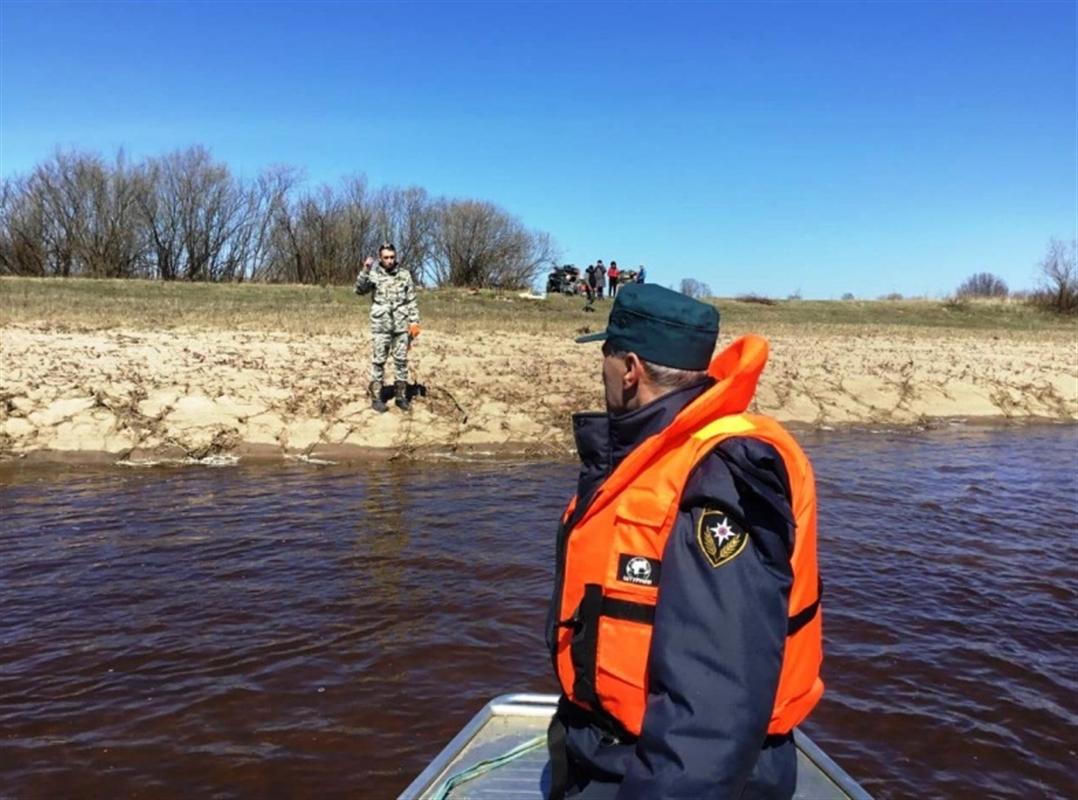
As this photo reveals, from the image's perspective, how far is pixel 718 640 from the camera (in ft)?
6.11

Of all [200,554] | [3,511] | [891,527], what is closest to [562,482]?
[891,527]

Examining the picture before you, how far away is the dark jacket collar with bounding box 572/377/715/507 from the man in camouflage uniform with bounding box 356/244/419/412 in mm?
9422

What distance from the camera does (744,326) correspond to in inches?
996

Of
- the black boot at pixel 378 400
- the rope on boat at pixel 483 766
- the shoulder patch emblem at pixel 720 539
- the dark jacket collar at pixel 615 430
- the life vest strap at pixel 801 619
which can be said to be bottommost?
the rope on boat at pixel 483 766

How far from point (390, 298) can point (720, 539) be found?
10.1 meters

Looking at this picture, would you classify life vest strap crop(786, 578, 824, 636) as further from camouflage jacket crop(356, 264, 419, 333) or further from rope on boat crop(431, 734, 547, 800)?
camouflage jacket crop(356, 264, 419, 333)

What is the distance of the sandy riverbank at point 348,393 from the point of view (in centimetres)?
1112

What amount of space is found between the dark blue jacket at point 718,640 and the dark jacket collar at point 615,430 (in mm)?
206

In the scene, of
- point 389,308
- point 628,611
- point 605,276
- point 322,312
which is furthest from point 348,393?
point 605,276

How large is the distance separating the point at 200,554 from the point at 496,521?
2672 mm

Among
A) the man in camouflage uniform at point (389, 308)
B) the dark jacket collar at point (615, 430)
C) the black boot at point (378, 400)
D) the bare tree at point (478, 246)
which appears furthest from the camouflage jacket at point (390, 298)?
the bare tree at point (478, 246)

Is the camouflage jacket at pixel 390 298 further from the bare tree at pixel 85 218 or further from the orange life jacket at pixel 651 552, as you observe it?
the bare tree at pixel 85 218

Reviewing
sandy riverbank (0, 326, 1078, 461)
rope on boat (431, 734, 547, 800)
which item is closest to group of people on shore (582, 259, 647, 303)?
sandy riverbank (0, 326, 1078, 461)

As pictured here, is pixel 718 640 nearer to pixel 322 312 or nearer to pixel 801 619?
pixel 801 619
